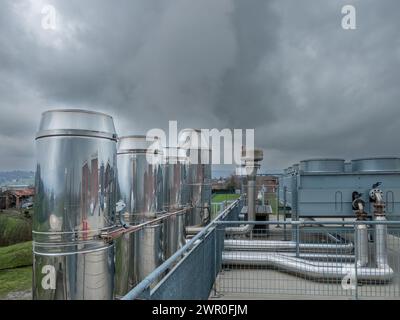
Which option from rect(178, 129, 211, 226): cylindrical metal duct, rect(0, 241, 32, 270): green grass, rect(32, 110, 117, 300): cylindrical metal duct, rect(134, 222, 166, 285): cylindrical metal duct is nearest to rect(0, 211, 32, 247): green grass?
rect(0, 241, 32, 270): green grass

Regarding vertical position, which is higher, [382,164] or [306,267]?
[382,164]

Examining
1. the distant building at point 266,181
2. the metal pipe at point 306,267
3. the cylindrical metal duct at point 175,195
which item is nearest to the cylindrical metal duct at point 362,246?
the metal pipe at point 306,267

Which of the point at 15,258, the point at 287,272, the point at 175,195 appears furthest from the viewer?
the point at 15,258

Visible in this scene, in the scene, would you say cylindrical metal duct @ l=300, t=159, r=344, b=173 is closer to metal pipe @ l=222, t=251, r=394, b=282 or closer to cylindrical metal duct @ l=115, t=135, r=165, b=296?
metal pipe @ l=222, t=251, r=394, b=282

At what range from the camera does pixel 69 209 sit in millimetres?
3146

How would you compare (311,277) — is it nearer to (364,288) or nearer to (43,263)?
(364,288)

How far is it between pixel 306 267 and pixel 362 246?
1.29 metres

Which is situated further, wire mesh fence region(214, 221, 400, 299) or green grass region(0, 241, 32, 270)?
green grass region(0, 241, 32, 270)

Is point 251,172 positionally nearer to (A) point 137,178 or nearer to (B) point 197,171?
(B) point 197,171

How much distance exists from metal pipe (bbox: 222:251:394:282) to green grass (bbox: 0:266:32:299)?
180 inches

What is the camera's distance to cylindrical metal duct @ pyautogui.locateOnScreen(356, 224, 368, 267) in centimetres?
648

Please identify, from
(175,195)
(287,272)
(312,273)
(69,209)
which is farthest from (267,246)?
(69,209)
